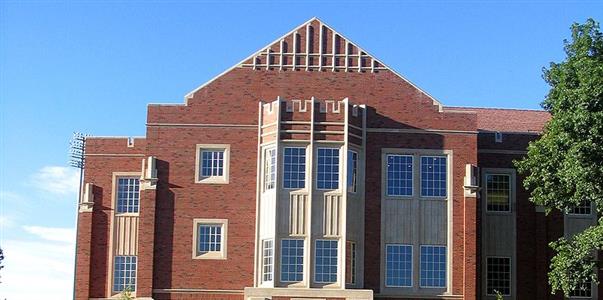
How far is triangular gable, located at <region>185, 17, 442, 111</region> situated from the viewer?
4441cm

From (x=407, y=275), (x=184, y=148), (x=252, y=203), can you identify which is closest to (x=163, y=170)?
(x=184, y=148)

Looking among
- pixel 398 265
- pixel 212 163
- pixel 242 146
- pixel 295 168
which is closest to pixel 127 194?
pixel 212 163

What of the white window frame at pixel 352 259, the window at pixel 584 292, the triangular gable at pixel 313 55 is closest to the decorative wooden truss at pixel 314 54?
the triangular gable at pixel 313 55

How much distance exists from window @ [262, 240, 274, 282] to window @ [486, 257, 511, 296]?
35.9ft

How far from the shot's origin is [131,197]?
158 feet

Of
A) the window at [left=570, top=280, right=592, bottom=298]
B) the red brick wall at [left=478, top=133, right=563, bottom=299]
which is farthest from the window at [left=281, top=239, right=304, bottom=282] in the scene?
the window at [left=570, top=280, right=592, bottom=298]

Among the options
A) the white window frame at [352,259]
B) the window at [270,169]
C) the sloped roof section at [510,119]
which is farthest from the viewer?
the sloped roof section at [510,119]

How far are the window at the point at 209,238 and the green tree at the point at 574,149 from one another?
1237cm

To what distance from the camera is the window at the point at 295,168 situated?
1665 inches

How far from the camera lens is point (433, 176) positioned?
43.9 metres

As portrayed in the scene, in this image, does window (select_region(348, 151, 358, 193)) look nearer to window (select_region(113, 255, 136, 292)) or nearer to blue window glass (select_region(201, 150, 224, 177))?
blue window glass (select_region(201, 150, 224, 177))

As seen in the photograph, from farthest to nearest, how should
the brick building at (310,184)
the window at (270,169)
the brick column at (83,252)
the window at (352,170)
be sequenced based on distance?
the brick column at (83,252) → the window at (352,170) → the window at (270,169) → the brick building at (310,184)

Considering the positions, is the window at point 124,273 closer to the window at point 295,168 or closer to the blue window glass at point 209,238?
the blue window glass at point 209,238

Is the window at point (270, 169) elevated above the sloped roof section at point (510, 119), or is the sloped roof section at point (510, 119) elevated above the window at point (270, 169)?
the sloped roof section at point (510, 119)
